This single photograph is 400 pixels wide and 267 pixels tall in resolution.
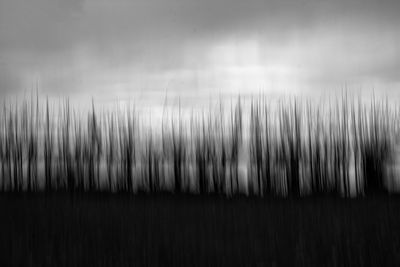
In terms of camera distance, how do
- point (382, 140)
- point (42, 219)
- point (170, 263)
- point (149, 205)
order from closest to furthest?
point (170, 263) → point (42, 219) → point (149, 205) → point (382, 140)

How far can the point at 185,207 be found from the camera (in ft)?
30.2

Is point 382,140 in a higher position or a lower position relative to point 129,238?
higher

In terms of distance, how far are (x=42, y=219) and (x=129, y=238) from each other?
190 cm

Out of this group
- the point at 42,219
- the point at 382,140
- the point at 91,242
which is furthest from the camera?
the point at 382,140

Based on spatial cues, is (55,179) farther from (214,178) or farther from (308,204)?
(308,204)

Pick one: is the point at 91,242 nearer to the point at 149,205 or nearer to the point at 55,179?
the point at 149,205

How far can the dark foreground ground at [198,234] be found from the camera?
532 centimetres

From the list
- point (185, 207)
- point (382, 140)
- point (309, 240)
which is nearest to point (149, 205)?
point (185, 207)

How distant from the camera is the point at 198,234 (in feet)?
20.7

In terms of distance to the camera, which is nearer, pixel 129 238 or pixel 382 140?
pixel 129 238

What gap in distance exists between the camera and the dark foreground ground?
5324mm

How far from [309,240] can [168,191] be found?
5.57 m

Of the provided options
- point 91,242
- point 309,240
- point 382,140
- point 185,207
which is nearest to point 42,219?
point 91,242

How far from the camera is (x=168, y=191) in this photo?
11453 millimetres
